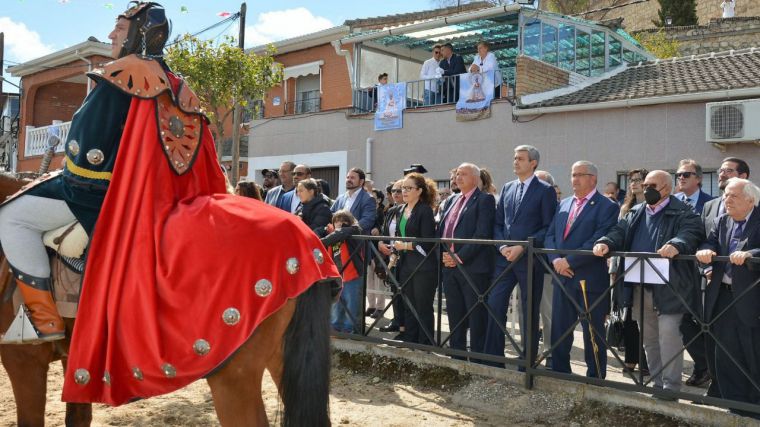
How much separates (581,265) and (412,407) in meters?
1.87

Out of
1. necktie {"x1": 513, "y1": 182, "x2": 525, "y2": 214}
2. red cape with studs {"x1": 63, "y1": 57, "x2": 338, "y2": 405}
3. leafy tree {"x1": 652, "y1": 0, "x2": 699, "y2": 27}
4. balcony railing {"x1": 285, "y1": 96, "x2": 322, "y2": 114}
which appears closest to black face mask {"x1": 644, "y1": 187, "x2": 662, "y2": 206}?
necktie {"x1": 513, "y1": 182, "x2": 525, "y2": 214}

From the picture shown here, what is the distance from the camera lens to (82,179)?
3.68 meters

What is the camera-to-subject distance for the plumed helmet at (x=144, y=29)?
3.86m

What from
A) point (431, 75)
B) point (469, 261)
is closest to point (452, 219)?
point (469, 261)

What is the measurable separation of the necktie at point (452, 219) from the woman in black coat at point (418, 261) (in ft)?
0.66

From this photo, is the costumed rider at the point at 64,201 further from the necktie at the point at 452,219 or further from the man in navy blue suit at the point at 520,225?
the necktie at the point at 452,219

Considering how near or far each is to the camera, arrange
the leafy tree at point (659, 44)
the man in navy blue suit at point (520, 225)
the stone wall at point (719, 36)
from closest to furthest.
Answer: the man in navy blue suit at point (520, 225) < the leafy tree at point (659, 44) < the stone wall at point (719, 36)

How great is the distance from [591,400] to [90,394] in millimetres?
3859

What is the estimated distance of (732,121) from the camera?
41.2 feet

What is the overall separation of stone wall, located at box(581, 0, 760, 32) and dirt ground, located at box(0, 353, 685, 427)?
101ft

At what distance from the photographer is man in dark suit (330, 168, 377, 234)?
8.84 meters

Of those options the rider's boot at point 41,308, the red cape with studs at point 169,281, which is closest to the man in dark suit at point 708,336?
the red cape with studs at point 169,281

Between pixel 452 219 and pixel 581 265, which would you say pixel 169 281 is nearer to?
pixel 581 265

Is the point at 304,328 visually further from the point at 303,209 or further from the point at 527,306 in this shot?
the point at 303,209
